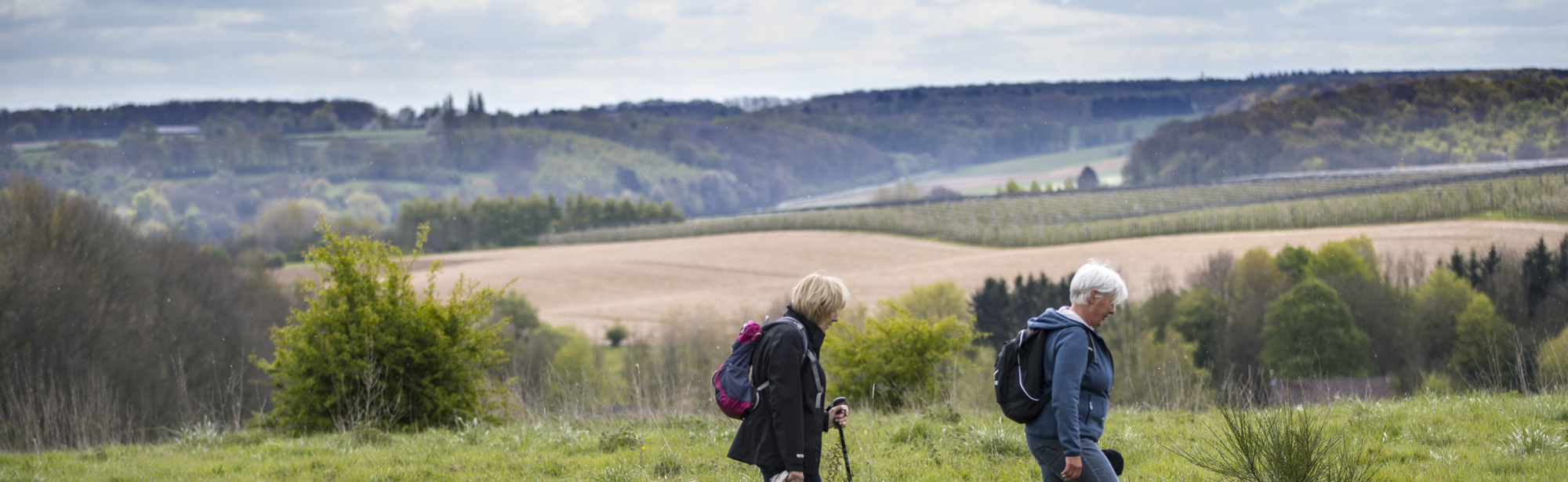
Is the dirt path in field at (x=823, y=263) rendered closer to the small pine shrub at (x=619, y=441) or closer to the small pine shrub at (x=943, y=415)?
the small pine shrub at (x=943, y=415)

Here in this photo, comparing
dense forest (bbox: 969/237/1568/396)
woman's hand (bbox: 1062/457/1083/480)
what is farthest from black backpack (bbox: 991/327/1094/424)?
dense forest (bbox: 969/237/1568/396)

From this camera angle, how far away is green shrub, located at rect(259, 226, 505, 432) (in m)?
13.2

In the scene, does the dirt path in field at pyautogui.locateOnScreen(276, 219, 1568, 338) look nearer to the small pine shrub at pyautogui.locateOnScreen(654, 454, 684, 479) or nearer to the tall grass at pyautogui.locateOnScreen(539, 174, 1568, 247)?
the tall grass at pyautogui.locateOnScreen(539, 174, 1568, 247)

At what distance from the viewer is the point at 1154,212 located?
81.2m

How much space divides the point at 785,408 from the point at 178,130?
214363 millimetres

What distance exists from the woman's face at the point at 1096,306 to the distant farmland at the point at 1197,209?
66.3m

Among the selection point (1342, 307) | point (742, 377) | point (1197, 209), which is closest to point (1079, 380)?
point (742, 377)

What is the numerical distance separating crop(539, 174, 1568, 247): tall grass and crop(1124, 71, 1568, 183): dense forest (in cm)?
1341

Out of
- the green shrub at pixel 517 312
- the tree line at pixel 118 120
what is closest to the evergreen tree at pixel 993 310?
the green shrub at pixel 517 312

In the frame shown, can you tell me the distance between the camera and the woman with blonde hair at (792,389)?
15.4 feet

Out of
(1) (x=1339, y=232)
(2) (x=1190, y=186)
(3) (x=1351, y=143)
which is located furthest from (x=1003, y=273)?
(3) (x=1351, y=143)

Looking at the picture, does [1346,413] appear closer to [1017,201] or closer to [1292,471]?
[1292,471]

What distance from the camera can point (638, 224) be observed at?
4341 inches

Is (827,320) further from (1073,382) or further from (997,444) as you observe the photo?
(997,444)
